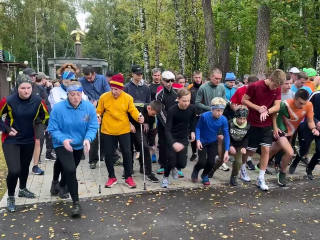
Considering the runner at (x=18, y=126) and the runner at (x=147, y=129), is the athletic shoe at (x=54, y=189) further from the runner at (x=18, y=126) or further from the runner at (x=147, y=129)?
the runner at (x=147, y=129)

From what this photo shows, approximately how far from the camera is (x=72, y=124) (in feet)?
15.7

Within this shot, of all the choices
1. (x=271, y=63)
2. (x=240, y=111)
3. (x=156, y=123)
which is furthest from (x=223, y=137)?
(x=271, y=63)

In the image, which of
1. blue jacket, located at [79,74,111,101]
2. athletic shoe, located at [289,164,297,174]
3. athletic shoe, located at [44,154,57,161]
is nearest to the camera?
athletic shoe, located at [289,164,297,174]

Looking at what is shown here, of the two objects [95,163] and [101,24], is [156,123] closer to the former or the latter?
[95,163]

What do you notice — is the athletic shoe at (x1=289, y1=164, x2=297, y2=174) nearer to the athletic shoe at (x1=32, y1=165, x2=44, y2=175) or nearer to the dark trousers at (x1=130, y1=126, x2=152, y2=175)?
the dark trousers at (x1=130, y1=126, x2=152, y2=175)

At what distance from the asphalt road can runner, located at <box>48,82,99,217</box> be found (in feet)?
1.42

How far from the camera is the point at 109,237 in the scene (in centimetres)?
414

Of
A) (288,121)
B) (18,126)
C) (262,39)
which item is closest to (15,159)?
(18,126)

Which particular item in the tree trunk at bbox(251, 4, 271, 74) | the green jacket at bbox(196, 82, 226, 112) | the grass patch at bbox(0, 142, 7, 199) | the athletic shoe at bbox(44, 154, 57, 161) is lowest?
the grass patch at bbox(0, 142, 7, 199)

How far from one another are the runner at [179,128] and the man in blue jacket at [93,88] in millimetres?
2169

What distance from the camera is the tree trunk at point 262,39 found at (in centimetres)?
1208

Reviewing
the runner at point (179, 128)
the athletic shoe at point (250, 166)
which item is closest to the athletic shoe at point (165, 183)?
the runner at point (179, 128)

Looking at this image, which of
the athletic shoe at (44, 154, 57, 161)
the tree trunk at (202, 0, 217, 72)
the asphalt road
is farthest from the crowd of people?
the tree trunk at (202, 0, 217, 72)

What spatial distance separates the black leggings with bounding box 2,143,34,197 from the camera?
16.0 feet
